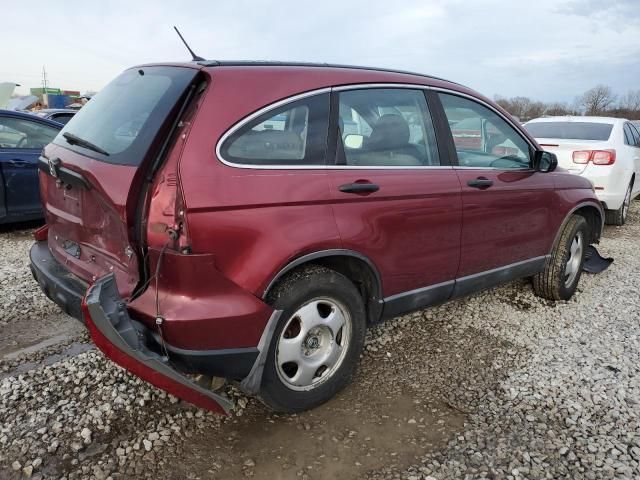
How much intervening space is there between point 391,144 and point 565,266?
2.33 metres

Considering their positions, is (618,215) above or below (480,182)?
below

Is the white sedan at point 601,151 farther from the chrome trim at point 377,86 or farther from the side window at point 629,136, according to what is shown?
the chrome trim at point 377,86

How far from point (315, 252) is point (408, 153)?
1.00 meters

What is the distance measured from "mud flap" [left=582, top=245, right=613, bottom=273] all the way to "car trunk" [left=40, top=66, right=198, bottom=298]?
4537 mm

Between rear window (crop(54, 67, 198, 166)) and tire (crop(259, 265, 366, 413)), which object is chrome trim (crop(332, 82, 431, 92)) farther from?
tire (crop(259, 265, 366, 413))

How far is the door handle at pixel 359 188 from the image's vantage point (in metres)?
2.63

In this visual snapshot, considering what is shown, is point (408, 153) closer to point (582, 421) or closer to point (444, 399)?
point (444, 399)

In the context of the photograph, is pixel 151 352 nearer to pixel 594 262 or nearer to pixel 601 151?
pixel 594 262

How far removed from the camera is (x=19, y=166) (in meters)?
5.97

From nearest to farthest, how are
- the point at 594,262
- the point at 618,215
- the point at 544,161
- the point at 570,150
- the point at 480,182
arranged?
1. the point at 480,182
2. the point at 544,161
3. the point at 594,262
4. the point at 570,150
5. the point at 618,215

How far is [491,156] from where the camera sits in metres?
3.72

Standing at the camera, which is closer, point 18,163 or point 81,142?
point 81,142

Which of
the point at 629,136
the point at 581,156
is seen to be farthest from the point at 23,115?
the point at 629,136

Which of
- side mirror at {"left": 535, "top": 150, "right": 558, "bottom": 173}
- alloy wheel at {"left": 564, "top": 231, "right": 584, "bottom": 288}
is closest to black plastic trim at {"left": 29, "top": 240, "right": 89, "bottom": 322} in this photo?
side mirror at {"left": 535, "top": 150, "right": 558, "bottom": 173}
